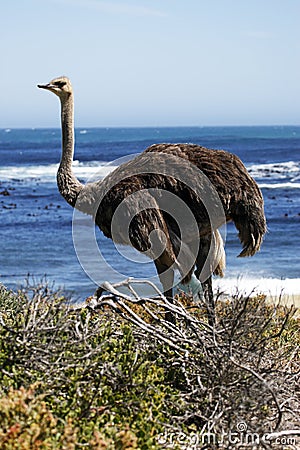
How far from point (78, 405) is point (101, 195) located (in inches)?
102

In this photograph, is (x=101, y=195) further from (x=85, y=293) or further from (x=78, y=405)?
(x=85, y=293)

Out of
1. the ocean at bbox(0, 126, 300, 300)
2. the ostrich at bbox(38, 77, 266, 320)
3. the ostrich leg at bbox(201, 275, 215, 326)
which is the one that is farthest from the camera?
the ocean at bbox(0, 126, 300, 300)

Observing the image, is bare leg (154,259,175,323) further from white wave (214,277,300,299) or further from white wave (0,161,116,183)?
white wave (0,161,116,183)

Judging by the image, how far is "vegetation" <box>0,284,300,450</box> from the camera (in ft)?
12.6

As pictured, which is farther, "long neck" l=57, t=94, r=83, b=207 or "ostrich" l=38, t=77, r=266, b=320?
"long neck" l=57, t=94, r=83, b=207

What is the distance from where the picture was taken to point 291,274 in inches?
563

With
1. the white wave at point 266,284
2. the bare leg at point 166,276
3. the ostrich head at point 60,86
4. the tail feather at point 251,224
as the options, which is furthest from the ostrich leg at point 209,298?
the white wave at point 266,284

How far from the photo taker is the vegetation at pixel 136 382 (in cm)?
384

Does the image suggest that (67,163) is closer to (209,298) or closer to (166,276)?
(166,276)

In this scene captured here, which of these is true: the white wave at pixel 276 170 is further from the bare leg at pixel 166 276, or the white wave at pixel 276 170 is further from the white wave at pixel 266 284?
the bare leg at pixel 166 276

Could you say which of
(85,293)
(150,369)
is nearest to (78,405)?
(150,369)

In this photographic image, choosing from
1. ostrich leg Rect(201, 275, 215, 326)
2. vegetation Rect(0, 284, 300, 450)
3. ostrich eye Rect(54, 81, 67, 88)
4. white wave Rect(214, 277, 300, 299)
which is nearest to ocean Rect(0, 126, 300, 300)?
white wave Rect(214, 277, 300, 299)

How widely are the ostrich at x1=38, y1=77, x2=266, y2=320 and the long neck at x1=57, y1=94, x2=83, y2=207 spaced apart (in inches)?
18.5

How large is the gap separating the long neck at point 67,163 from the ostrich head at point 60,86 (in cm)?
5
